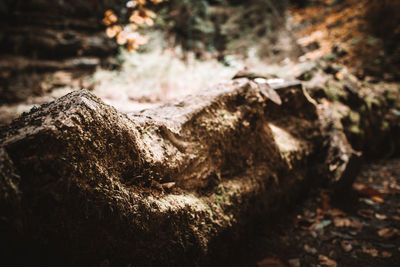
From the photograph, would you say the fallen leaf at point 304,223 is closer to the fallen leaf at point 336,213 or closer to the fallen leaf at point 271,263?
the fallen leaf at point 336,213

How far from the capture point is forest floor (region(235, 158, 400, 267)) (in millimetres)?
1650

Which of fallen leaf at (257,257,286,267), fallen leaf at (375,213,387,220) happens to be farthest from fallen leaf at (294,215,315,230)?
fallen leaf at (375,213,387,220)

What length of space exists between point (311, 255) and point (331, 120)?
209 centimetres

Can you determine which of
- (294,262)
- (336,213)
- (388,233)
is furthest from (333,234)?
(294,262)

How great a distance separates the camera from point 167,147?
1.35 meters

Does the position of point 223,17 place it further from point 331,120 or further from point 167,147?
point 167,147

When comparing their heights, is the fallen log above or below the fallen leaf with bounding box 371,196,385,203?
above

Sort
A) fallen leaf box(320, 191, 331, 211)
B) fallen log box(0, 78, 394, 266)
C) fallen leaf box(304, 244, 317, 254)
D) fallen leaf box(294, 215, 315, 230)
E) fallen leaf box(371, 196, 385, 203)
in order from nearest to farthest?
fallen log box(0, 78, 394, 266) < fallen leaf box(304, 244, 317, 254) < fallen leaf box(294, 215, 315, 230) < fallen leaf box(320, 191, 331, 211) < fallen leaf box(371, 196, 385, 203)

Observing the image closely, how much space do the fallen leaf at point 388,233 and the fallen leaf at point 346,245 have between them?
394 millimetres

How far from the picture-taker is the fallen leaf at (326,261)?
5.31 ft

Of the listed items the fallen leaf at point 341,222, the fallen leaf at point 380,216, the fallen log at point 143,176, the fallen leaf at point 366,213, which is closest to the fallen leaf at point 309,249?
the fallen log at point 143,176

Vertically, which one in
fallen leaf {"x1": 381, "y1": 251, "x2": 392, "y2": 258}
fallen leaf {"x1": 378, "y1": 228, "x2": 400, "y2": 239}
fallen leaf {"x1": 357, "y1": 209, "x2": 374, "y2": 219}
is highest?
fallen leaf {"x1": 357, "y1": 209, "x2": 374, "y2": 219}

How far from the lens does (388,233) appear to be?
190cm

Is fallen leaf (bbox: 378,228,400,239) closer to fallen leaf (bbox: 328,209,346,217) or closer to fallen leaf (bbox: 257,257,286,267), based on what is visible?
fallen leaf (bbox: 328,209,346,217)
